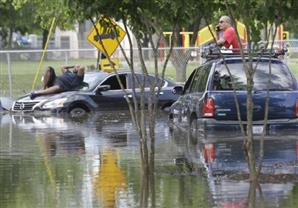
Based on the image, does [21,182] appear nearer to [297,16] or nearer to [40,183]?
[40,183]

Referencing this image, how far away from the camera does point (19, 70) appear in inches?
1262

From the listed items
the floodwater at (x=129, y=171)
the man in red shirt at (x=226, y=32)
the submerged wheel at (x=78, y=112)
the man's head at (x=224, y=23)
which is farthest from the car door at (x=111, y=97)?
the man's head at (x=224, y=23)

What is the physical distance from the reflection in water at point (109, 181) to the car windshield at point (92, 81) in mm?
9921

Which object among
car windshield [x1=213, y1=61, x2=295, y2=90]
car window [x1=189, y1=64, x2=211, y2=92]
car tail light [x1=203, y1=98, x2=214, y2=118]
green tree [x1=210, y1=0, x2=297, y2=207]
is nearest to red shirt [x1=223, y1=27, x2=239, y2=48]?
car window [x1=189, y1=64, x2=211, y2=92]

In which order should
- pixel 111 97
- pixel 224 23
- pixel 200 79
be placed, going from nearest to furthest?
pixel 200 79 < pixel 224 23 < pixel 111 97

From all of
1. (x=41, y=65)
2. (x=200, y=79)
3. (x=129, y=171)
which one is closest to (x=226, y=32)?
(x=200, y=79)

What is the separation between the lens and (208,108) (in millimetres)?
15641

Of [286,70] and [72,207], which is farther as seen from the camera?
[286,70]

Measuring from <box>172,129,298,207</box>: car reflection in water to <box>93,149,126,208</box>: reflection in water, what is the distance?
3.71ft

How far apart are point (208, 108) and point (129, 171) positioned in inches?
141

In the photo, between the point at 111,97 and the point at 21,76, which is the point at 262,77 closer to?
the point at 111,97

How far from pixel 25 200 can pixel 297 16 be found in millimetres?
3959

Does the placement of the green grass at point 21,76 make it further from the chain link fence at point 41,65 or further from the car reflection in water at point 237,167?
the car reflection in water at point 237,167

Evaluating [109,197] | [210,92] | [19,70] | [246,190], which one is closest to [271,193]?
[246,190]
